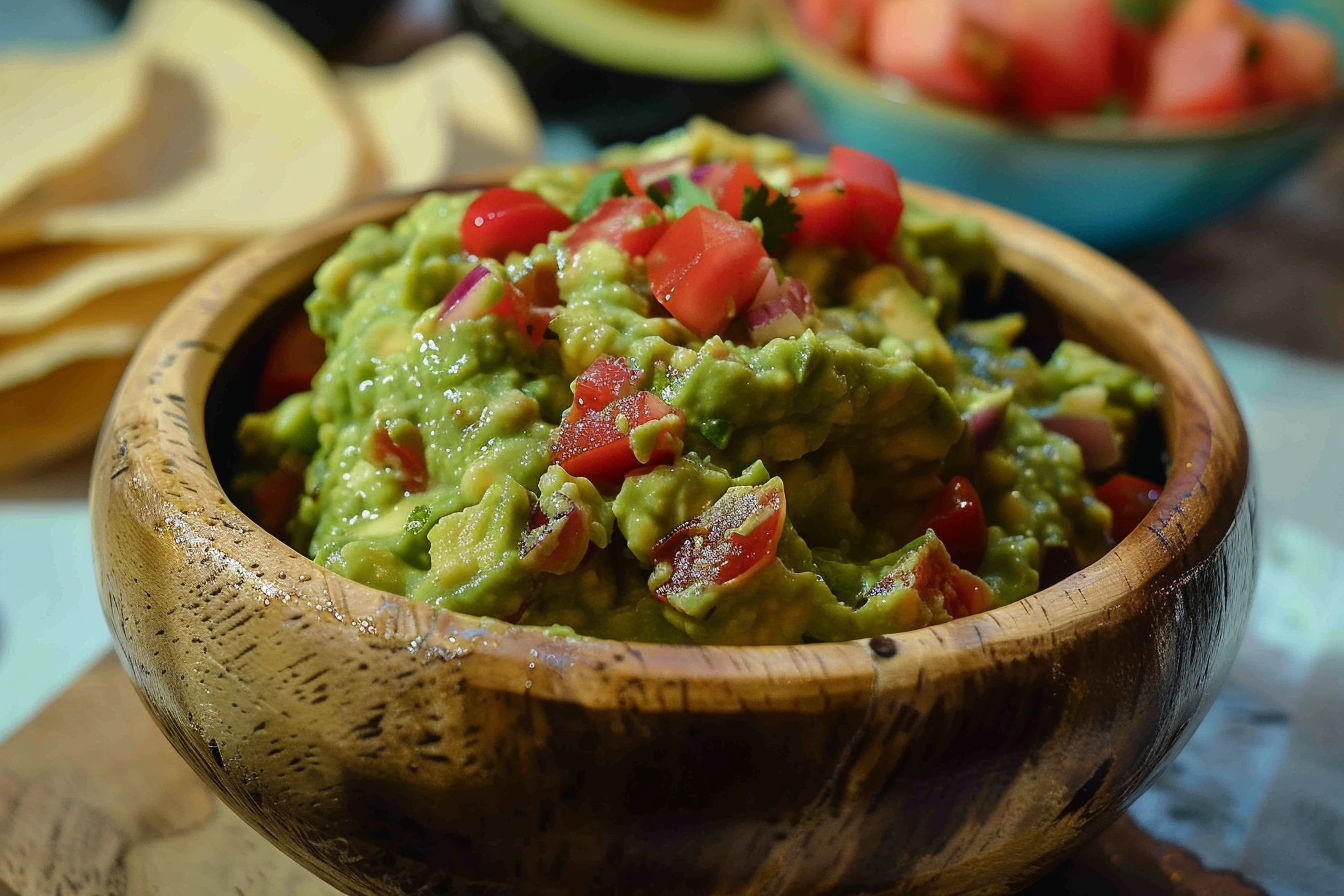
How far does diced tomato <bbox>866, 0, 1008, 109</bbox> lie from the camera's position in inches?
106

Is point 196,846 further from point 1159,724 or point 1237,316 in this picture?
point 1237,316

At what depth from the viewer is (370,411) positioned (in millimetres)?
1347

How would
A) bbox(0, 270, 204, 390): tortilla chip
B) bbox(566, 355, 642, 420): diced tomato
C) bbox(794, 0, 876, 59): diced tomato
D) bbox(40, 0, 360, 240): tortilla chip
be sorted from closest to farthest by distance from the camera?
bbox(566, 355, 642, 420): diced tomato, bbox(0, 270, 204, 390): tortilla chip, bbox(40, 0, 360, 240): tortilla chip, bbox(794, 0, 876, 59): diced tomato

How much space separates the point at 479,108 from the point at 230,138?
64 cm

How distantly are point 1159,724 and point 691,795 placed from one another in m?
0.47

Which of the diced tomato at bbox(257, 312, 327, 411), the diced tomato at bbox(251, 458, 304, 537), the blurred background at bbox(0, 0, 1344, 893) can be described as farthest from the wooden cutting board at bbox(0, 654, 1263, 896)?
the diced tomato at bbox(257, 312, 327, 411)

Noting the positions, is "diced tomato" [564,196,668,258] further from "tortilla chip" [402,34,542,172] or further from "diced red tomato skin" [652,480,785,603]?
"tortilla chip" [402,34,542,172]

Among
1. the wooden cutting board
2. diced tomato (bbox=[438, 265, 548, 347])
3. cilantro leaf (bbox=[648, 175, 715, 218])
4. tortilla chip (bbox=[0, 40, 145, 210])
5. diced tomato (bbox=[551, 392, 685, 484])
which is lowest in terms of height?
the wooden cutting board

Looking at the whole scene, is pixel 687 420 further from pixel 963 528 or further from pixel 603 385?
pixel 963 528

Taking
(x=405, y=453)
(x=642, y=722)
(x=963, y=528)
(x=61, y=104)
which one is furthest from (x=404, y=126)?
(x=642, y=722)

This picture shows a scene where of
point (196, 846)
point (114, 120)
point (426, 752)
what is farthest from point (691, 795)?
point (114, 120)

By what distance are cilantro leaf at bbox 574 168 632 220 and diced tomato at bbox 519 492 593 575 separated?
473mm

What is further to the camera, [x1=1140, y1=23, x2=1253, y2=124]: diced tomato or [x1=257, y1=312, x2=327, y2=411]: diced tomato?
[x1=1140, y1=23, x2=1253, y2=124]: diced tomato

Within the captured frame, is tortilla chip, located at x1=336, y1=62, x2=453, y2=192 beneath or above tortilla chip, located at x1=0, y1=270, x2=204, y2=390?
above
